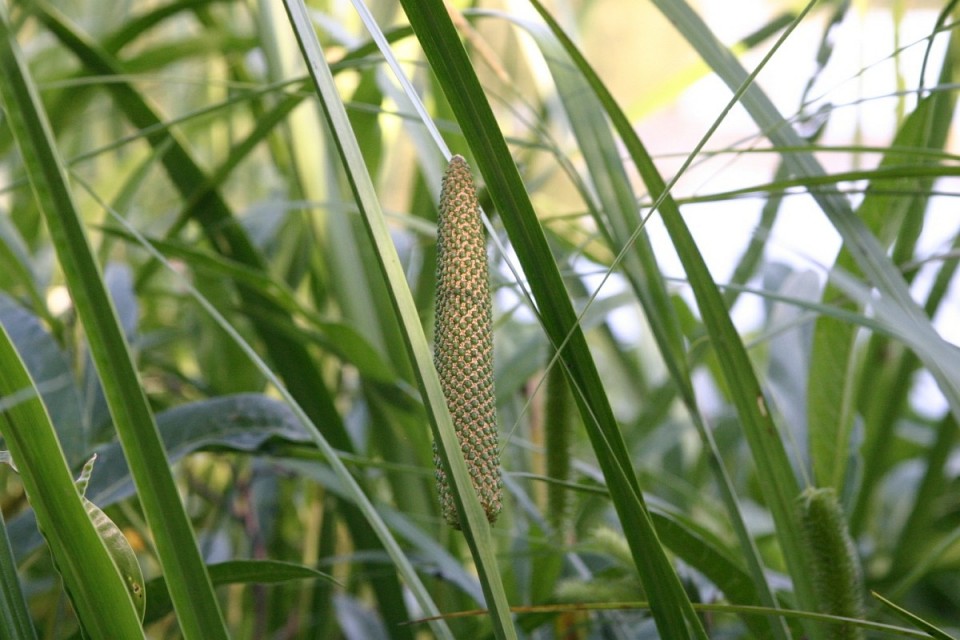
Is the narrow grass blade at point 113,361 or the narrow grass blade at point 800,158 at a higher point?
the narrow grass blade at point 800,158

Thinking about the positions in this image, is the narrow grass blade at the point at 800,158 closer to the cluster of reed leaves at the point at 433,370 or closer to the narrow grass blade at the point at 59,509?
the cluster of reed leaves at the point at 433,370

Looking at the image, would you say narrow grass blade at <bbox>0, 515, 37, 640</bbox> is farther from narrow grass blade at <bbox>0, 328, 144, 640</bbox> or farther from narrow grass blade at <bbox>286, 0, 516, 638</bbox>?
narrow grass blade at <bbox>286, 0, 516, 638</bbox>

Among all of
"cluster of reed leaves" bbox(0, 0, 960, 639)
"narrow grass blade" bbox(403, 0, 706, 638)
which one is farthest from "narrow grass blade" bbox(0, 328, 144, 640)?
"narrow grass blade" bbox(403, 0, 706, 638)

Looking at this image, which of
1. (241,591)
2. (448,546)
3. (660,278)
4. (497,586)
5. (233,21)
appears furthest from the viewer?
(233,21)

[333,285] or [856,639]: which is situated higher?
[333,285]

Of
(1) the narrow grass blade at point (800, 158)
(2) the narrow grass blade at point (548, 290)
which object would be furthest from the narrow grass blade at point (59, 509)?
(1) the narrow grass blade at point (800, 158)

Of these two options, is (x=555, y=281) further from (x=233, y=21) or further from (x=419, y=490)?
(x=233, y=21)

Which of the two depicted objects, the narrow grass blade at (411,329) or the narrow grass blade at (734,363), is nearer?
the narrow grass blade at (411,329)

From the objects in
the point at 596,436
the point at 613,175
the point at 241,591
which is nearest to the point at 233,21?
the point at 241,591
